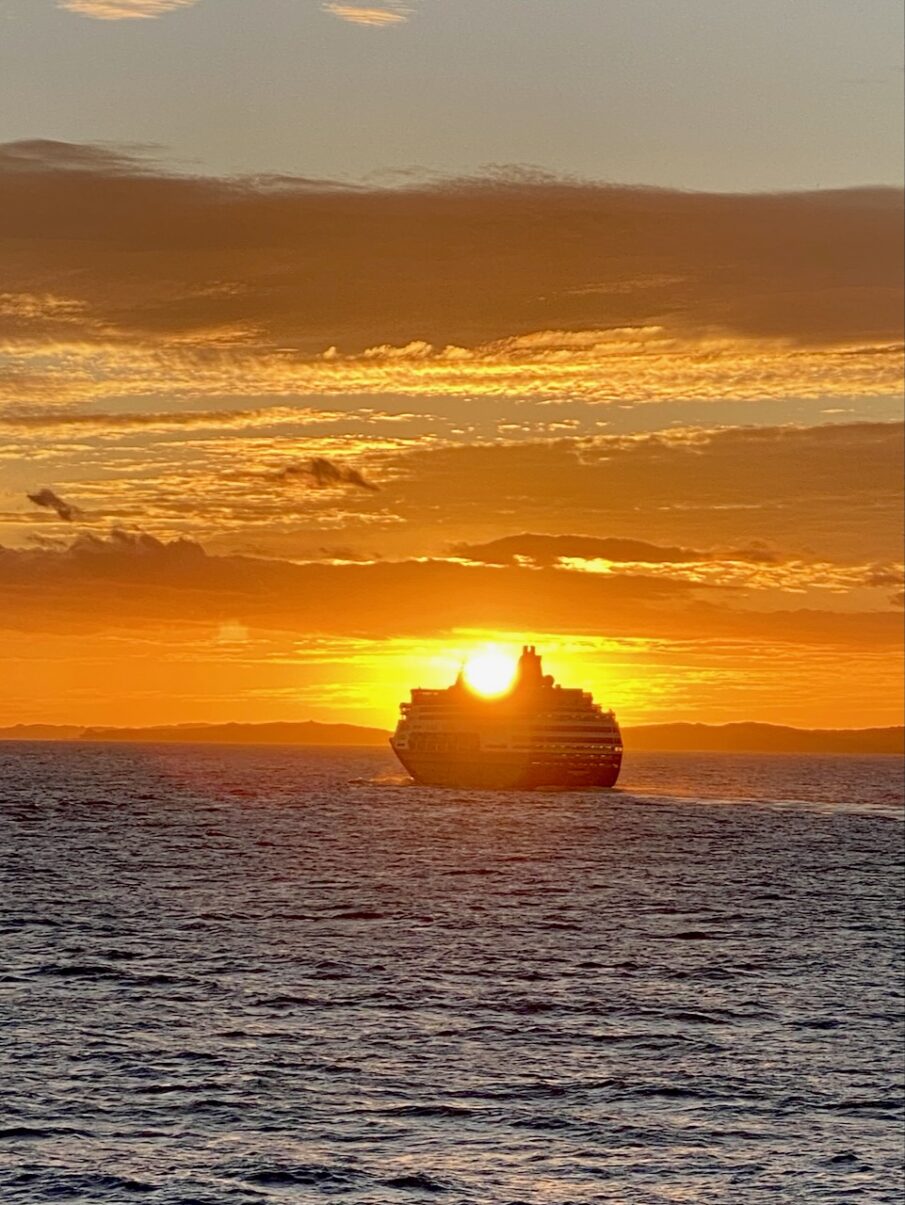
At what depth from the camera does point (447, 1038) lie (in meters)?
60.3

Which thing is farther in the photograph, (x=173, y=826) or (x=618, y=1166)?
(x=173, y=826)

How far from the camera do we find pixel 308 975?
245 ft

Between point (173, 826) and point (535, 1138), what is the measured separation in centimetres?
14010

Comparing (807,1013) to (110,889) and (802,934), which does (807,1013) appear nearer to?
(802,934)

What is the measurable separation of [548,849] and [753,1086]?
94953mm

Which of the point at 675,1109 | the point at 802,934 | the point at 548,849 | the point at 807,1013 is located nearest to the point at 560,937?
the point at 802,934

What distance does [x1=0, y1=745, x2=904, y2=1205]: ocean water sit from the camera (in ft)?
142

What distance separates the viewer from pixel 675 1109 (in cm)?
5031

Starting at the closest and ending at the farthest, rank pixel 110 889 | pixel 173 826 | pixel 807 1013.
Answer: pixel 807 1013 → pixel 110 889 → pixel 173 826

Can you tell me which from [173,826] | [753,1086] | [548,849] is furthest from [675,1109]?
[173,826]

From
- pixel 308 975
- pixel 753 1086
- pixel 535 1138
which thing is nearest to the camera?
pixel 535 1138

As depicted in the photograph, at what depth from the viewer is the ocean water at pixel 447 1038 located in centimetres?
4334

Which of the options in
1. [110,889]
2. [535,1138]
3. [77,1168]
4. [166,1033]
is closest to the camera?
[77,1168]

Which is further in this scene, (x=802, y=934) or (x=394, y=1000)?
(x=802, y=934)
